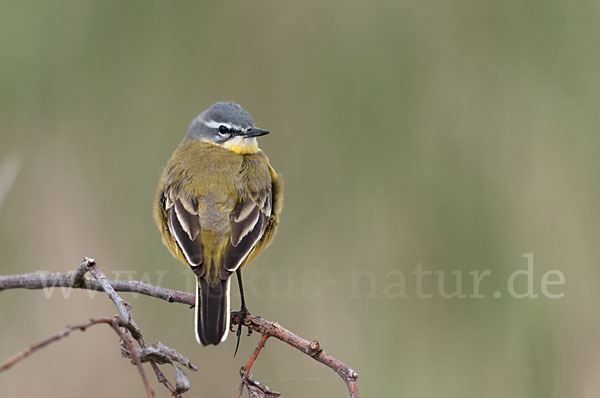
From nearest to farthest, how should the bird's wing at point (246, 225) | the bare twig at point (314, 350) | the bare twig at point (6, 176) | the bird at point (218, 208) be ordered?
the bare twig at point (314, 350), the bare twig at point (6, 176), the bird at point (218, 208), the bird's wing at point (246, 225)

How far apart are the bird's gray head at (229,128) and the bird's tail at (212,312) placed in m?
1.52

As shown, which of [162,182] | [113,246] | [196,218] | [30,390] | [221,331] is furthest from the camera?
[113,246]

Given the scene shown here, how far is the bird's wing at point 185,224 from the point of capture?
3.54m

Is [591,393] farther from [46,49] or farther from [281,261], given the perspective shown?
[46,49]

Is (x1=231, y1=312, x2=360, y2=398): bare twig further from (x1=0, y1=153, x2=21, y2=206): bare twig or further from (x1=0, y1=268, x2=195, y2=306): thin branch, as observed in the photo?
(x1=0, y1=153, x2=21, y2=206): bare twig

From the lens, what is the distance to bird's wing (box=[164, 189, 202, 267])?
Answer: 3545mm

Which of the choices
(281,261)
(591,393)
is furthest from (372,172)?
(591,393)

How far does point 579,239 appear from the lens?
490cm

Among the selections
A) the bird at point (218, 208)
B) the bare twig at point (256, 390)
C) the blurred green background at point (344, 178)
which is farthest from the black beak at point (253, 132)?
the bare twig at point (256, 390)

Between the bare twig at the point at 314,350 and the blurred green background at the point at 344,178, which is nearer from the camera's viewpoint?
the bare twig at the point at 314,350

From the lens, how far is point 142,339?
226 cm

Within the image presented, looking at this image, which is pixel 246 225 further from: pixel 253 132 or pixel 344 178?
pixel 344 178

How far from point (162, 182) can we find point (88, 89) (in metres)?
1.40

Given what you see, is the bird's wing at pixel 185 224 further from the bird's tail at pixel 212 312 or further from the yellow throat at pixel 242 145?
the yellow throat at pixel 242 145
